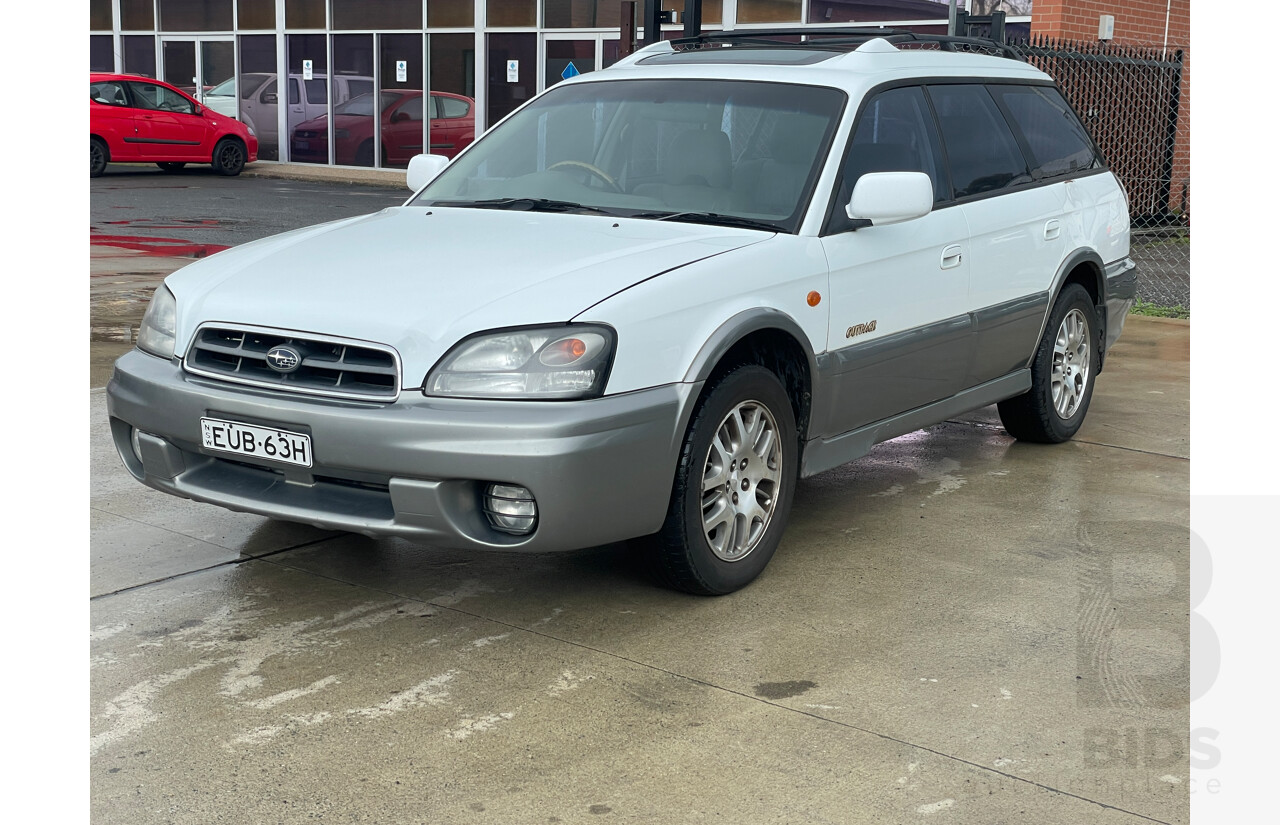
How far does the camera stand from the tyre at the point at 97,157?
22.7 meters

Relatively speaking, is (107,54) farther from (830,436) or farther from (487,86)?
(830,436)

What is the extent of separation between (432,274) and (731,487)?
1162 mm

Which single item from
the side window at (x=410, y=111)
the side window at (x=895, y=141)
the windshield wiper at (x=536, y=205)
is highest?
the side window at (x=410, y=111)

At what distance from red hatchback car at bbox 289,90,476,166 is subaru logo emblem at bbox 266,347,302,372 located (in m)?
19.4

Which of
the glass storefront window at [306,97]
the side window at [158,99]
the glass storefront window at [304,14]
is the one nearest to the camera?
the side window at [158,99]

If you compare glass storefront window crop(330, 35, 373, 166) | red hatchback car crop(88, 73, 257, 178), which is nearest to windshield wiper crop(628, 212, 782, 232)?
red hatchback car crop(88, 73, 257, 178)

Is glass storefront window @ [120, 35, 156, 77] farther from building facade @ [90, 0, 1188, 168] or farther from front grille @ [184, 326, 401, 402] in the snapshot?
front grille @ [184, 326, 401, 402]

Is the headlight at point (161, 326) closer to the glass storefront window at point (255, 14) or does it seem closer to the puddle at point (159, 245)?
the puddle at point (159, 245)

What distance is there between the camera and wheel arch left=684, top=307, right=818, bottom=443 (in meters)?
4.18

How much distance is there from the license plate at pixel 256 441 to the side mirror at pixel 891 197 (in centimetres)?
205

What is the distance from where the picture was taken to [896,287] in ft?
16.8

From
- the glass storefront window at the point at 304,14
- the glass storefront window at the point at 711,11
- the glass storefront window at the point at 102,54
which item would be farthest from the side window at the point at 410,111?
the glass storefront window at the point at 102,54

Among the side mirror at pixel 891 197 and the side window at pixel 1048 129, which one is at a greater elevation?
the side window at pixel 1048 129

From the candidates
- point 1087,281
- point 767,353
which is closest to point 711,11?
point 1087,281
